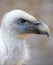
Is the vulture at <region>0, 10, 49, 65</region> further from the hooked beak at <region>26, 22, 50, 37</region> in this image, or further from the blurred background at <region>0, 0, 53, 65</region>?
the blurred background at <region>0, 0, 53, 65</region>

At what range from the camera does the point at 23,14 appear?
143 cm

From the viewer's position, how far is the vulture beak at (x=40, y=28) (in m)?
1.45

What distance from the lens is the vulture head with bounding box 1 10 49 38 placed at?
144cm

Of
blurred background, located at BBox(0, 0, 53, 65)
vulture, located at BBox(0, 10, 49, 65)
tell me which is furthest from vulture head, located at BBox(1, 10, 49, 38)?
blurred background, located at BBox(0, 0, 53, 65)

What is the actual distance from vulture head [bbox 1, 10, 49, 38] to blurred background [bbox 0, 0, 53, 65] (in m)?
1.08

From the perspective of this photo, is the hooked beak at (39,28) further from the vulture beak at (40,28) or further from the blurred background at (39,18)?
the blurred background at (39,18)

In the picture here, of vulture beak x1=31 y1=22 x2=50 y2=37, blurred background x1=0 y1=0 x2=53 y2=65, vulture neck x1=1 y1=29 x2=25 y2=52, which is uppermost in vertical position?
blurred background x1=0 y1=0 x2=53 y2=65

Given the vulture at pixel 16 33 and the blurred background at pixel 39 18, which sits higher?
the blurred background at pixel 39 18

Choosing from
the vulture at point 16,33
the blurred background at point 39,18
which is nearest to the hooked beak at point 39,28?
the vulture at point 16,33

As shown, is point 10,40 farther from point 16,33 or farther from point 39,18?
point 39,18

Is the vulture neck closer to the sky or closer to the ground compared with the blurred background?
closer to the ground

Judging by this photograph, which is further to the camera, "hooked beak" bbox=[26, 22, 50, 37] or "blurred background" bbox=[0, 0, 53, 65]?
"blurred background" bbox=[0, 0, 53, 65]

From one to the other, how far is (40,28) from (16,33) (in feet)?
0.37

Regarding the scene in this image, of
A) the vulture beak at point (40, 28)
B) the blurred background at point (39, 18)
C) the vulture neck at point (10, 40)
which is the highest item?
the blurred background at point (39, 18)
